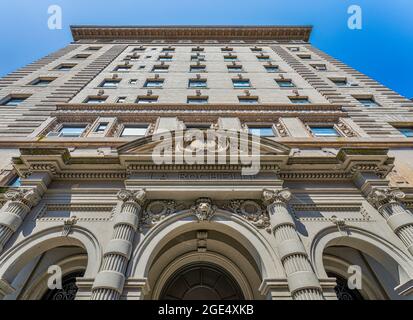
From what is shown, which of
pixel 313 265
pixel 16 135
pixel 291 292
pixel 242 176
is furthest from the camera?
pixel 16 135

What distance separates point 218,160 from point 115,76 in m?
17.6

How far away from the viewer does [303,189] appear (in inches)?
453

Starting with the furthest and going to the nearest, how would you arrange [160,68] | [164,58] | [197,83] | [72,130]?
[164,58] < [160,68] < [197,83] < [72,130]

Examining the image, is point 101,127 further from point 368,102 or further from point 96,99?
point 368,102

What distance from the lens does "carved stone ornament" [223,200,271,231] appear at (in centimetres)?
993

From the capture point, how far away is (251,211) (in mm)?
10609

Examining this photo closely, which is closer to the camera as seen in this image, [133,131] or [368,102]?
[133,131]

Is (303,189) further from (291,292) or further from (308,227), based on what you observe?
(291,292)

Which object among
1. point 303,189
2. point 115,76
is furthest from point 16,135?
point 303,189

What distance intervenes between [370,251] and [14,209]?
14.6 meters

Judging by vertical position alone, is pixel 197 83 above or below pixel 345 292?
above

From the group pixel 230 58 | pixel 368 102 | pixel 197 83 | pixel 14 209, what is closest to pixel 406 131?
pixel 368 102

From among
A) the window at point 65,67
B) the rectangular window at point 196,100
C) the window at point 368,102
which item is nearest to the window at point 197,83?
the rectangular window at point 196,100

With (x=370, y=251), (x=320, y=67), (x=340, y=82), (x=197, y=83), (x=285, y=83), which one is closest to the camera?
(x=370, y=251)
